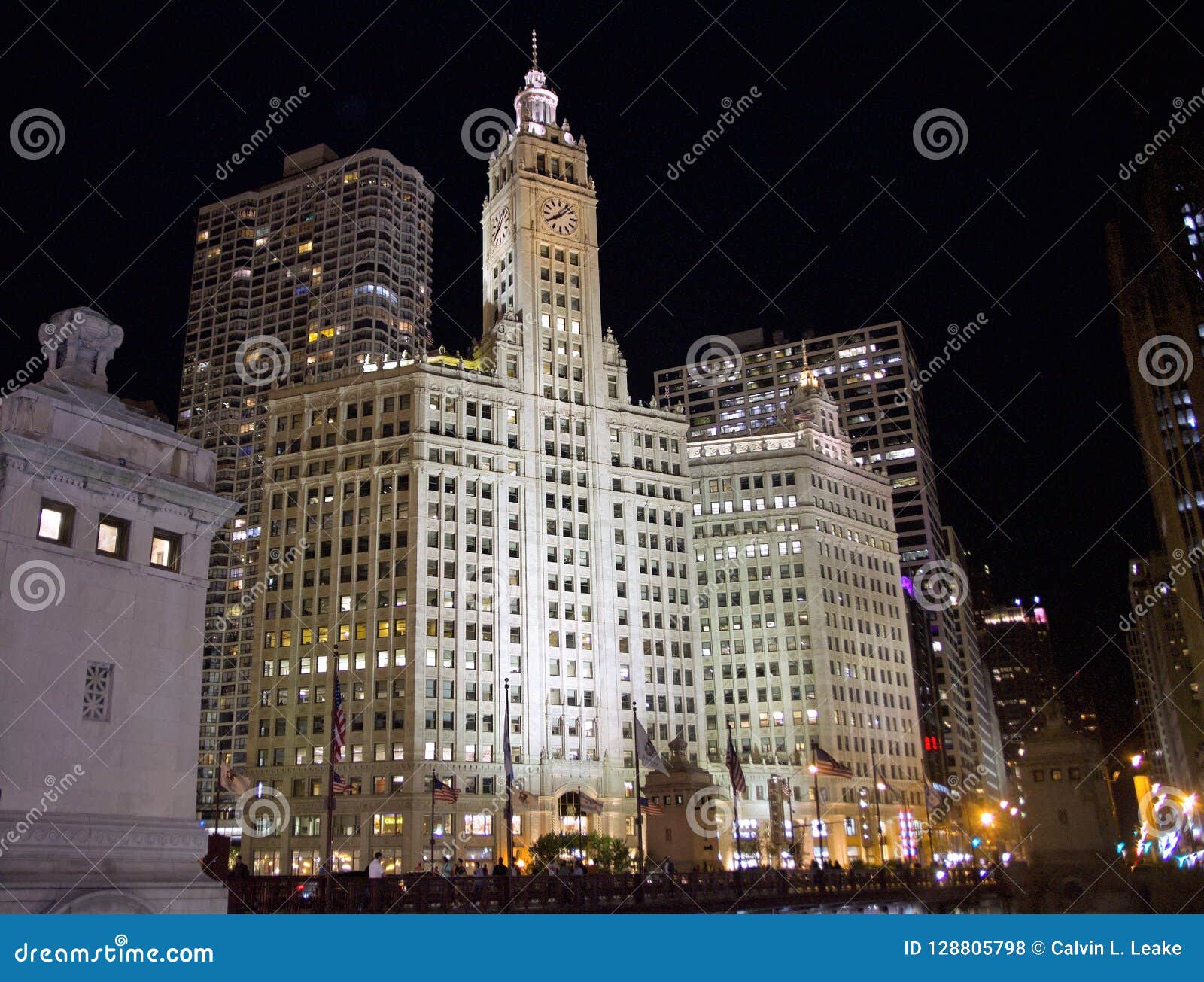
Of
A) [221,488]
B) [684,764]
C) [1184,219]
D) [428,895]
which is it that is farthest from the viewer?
[221,488]

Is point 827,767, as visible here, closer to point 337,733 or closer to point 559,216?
point 337,733

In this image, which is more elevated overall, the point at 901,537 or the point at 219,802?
the point at 901,537

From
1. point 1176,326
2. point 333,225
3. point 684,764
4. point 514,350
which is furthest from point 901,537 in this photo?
point 684,764

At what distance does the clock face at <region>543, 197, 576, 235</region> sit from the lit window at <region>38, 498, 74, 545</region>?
323 ft

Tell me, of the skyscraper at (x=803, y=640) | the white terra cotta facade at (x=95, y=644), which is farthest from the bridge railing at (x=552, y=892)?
the skyscraper at (x=803, y=640)

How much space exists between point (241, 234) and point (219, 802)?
96168 millimetres

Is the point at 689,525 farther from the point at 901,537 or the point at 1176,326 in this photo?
the point at 901,537

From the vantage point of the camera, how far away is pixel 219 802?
5723 inches

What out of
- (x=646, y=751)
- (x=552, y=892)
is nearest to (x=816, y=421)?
(x=646, y=751)

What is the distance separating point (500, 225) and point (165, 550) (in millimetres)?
100077

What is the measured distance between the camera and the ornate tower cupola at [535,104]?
128m

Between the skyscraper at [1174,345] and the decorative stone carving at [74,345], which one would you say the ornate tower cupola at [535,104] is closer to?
the skyscraper at [1174,345]

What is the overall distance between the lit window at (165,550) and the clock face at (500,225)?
96544mm

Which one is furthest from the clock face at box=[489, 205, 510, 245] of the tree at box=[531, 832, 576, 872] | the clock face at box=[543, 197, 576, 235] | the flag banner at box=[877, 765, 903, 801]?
the flag banner at box=[877, 765, 903, 801]
